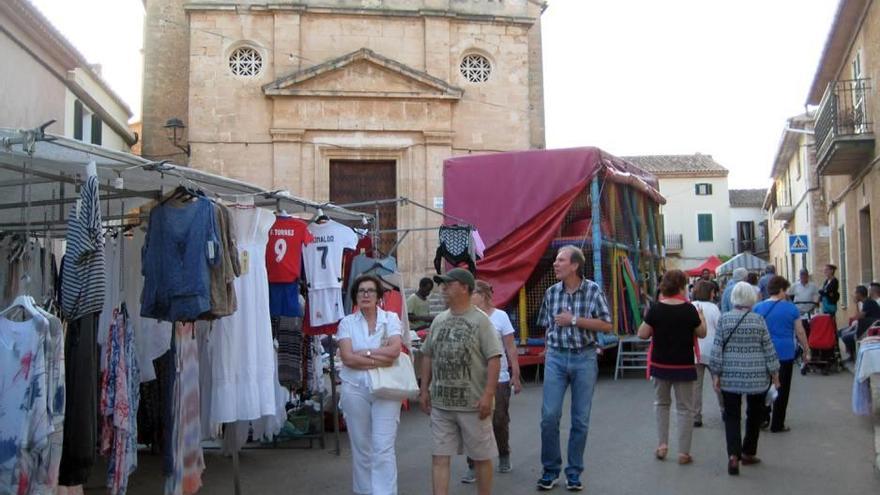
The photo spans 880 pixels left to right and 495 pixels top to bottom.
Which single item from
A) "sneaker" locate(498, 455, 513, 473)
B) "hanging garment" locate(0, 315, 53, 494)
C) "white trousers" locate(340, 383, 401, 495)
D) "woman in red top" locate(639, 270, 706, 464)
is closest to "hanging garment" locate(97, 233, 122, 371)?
"hanging garment" locate(0, 315, 53, 494)

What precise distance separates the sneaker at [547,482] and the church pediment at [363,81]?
1693 cm

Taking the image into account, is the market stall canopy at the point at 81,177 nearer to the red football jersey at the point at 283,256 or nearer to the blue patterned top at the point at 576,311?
the red football jersey at the point at 283,256

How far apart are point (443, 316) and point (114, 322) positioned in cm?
228

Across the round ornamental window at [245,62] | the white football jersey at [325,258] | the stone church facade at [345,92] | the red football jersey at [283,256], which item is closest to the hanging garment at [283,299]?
the red football jersey at [283,256]

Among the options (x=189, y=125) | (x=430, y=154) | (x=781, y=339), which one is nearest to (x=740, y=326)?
(x=781, y=339)

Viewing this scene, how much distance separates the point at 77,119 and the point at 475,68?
10.5 meters

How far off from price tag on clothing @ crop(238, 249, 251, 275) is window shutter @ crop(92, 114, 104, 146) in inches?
654

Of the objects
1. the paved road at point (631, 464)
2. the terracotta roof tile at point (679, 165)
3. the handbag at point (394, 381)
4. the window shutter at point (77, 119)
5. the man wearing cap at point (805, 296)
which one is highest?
the terracotta roof tile at point (679, 165)

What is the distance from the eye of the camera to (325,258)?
764 centimetres

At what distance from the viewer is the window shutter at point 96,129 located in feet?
69.9

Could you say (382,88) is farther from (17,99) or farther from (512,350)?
(512,350)

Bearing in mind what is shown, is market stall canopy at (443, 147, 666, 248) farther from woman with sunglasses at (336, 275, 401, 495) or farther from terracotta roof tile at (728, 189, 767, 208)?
terracotta roof tile at (728, 189, 767, 208)

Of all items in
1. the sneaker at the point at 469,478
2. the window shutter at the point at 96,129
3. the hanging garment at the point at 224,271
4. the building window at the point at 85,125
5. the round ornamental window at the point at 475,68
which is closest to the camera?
the hanging garment at the point at 224,271

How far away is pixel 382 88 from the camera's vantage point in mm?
22406
